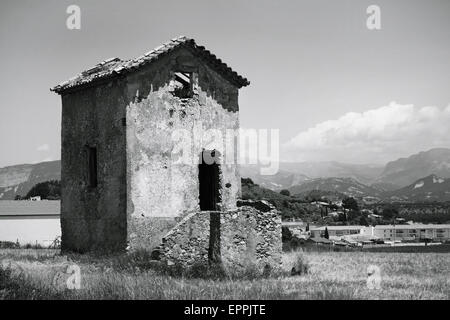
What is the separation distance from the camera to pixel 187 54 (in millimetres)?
20234

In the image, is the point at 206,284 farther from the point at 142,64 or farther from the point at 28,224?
the point at 28,224

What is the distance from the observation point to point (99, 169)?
65.7 feet

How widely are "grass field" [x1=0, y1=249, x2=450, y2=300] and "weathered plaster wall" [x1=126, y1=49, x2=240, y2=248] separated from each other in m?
2.02

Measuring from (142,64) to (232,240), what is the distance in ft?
22.0

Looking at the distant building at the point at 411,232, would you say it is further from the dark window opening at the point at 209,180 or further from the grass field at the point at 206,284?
the grass field at the point at 206,284

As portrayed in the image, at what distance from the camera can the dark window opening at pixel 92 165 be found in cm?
2066

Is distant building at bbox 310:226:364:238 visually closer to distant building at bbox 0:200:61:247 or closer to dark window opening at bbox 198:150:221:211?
distant building at bbox 0:200:61:247

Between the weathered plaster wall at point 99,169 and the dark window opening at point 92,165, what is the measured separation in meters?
0.17

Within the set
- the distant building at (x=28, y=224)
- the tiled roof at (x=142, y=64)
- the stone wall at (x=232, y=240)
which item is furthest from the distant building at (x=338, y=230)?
the stone wall at (x=232, y=240)

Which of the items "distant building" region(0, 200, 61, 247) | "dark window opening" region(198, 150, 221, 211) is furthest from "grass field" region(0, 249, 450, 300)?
"distant building" region(0, 200, 61, 247)

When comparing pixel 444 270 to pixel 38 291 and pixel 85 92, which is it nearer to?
pixel 38 291

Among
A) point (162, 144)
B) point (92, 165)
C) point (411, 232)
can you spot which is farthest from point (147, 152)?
point (411, 232)

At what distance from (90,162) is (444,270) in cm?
1207
